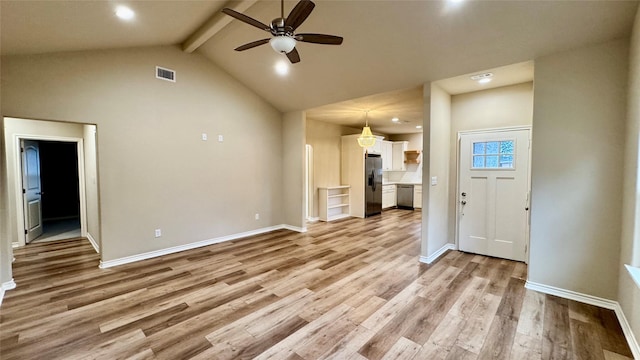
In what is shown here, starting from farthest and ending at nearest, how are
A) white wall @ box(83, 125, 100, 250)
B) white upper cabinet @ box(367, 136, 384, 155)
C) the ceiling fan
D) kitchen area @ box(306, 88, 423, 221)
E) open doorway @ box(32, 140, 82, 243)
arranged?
white upper cabinet @ box(367, 136, 384, 155)
open doorway @ box(32, 140, 82, 243)
kitchen area @ box(306, 88, 423, 221)
white wall @ box(83, 125, 100, 250)
the ceiling fan

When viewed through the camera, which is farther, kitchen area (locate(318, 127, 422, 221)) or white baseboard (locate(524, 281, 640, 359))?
kitchen area (locate(318, 127, 422, 221))

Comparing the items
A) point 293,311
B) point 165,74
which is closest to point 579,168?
point 293,311

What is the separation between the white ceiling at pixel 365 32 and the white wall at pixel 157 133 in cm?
29

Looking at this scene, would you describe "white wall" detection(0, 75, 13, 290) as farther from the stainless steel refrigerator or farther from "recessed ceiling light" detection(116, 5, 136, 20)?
the stainless steel refrigerator

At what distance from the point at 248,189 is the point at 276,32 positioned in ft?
12.3

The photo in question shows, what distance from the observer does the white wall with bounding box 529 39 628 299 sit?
2648mm

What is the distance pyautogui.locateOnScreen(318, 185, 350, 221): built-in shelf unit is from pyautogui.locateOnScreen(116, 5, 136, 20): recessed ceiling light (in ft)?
16.8

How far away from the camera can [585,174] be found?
2.78 metres

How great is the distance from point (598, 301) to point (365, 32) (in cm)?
394

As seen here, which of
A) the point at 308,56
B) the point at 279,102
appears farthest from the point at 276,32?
the point at 279,102

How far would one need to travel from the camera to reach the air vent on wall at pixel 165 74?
4.24 metres

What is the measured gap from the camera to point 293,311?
264 centimetres

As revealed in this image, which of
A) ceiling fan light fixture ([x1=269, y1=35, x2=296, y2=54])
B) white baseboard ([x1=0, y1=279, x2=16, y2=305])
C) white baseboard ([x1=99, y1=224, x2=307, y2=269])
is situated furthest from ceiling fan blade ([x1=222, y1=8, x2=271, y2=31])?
white baseboard ([x1=0, y1=279, x2=16, y2=305])

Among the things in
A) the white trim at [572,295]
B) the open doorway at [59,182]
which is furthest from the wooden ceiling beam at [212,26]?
the open doorway at [59,182]
